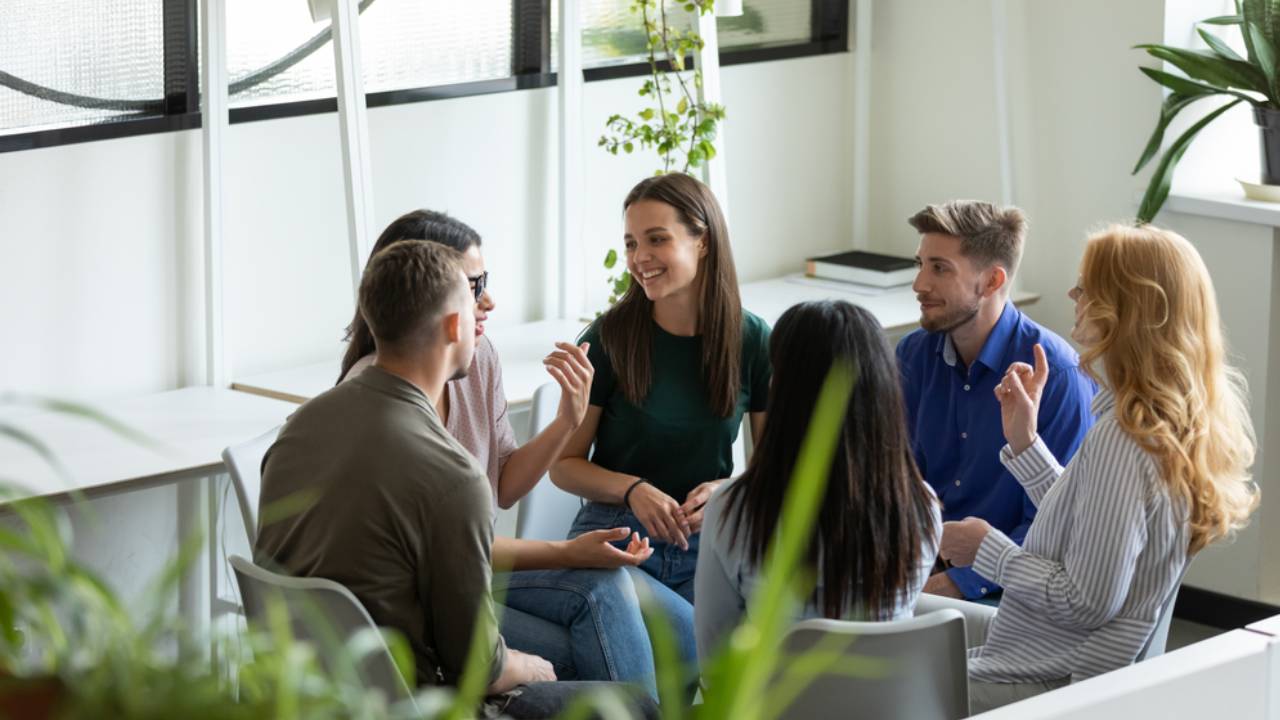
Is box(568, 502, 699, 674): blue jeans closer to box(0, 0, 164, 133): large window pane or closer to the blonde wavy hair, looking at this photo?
the blonde wavy hair

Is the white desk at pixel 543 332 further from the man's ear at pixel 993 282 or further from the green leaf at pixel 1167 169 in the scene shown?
the green leaf at pixel 1167 169

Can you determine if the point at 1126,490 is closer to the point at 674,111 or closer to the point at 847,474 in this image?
the point at 847,474

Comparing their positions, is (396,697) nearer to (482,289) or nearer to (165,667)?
(482,289)

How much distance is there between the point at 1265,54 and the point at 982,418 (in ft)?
5.74

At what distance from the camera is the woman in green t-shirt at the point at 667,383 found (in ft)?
9.33

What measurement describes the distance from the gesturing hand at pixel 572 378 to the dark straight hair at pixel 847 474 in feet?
1.88

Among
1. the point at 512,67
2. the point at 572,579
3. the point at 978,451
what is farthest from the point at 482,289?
the point at 512,67

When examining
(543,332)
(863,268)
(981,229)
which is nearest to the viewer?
(981,229)

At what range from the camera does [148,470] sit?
116 inches

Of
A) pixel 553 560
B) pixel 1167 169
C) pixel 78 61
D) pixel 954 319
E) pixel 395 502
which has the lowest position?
pixel 553 560

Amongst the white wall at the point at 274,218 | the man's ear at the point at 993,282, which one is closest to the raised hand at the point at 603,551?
the man's ear at the point at 993,282

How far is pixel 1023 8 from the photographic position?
4.61 metres

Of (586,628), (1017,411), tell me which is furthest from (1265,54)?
(586,628)

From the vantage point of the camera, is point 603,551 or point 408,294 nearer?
→ point 408,294
